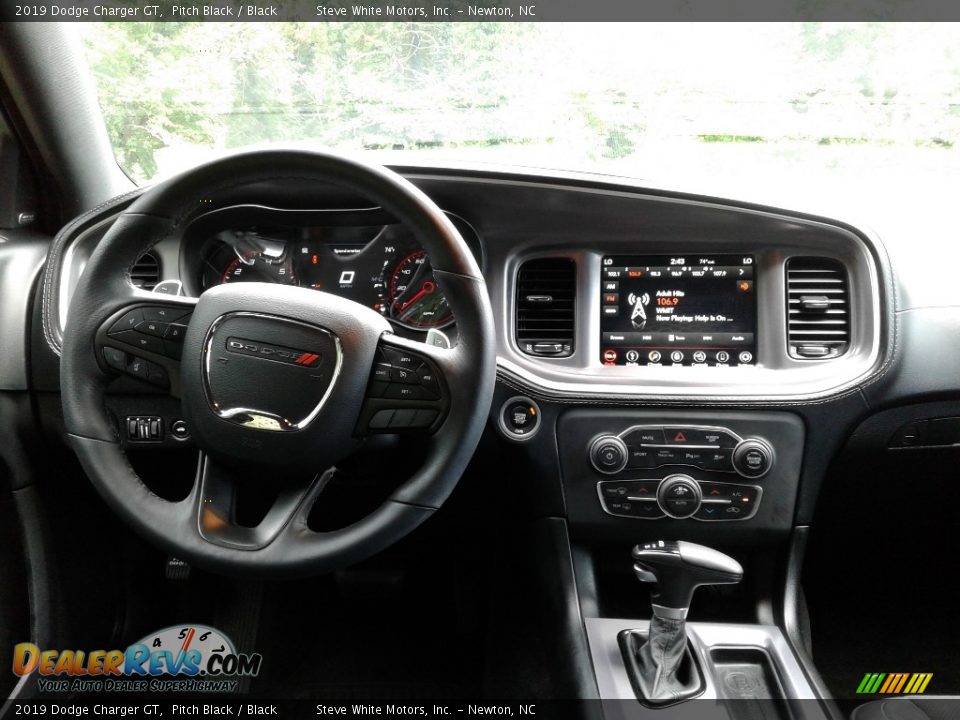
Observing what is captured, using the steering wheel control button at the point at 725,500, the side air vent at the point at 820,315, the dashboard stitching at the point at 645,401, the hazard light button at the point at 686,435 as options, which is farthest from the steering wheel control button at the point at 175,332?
the side air vent at the point at 820,315

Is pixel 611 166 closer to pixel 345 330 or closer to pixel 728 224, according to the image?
pixel 728 224

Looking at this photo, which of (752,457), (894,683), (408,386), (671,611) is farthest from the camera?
(894,683)

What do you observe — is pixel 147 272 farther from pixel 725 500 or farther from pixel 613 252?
pixel 725 500

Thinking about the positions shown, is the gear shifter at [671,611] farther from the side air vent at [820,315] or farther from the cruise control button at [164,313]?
the cruise control button at [164,313]

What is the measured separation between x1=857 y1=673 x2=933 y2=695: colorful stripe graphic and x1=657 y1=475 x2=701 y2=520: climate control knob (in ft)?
2.67

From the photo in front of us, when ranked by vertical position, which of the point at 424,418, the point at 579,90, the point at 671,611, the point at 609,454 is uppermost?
the point at 579,90

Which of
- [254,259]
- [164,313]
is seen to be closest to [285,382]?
[164,313]

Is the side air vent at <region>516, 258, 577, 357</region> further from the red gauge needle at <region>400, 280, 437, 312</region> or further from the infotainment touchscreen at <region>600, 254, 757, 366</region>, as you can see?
the red gauge needle at <region>400, 280, 437, 312</region>

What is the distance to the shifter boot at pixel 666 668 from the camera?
58.7 inches

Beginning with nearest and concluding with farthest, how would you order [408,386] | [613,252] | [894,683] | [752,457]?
[408,386] → [752,457] → [613,252] → [894,683]

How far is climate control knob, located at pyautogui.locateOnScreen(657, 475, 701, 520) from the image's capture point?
1664 millimetres

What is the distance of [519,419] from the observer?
1.69 metres

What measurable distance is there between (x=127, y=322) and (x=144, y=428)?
1.64 feet

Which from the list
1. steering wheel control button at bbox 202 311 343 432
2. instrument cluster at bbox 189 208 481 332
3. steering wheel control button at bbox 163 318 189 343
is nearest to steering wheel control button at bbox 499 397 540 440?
instrument cluster at bbox 189 208 481 332
